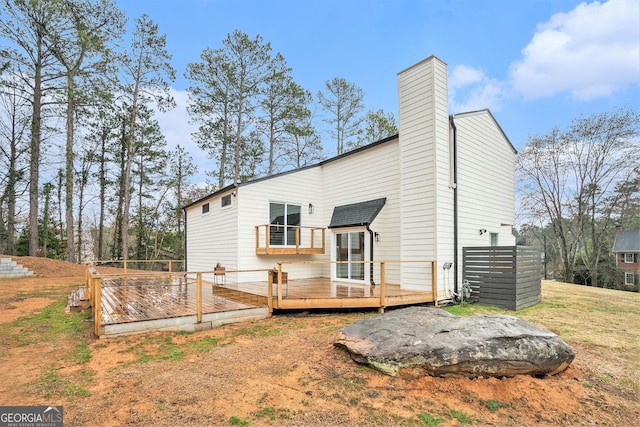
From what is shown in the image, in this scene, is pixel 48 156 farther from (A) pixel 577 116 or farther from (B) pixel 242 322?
(A) pixel 577 116

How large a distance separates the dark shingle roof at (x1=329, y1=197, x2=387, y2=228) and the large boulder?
17.5 ft

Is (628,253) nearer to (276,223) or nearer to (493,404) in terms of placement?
(276,223)

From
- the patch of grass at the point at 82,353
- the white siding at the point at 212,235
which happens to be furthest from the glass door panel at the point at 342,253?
the patch of grass at the point at 82,353

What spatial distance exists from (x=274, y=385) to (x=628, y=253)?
3583 centimetres

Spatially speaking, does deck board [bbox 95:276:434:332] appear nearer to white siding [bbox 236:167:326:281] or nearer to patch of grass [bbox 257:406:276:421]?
white siding [bbox 236:167:326:281]

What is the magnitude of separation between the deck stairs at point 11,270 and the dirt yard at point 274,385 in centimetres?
992

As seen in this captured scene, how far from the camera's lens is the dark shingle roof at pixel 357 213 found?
9419 mm

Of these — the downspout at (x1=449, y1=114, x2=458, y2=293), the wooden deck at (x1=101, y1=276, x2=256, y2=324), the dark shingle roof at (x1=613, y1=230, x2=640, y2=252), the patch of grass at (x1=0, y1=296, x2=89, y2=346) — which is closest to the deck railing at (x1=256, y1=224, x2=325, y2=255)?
the wooden deck at (x1=101, y1=276, x2=256, y2=324)

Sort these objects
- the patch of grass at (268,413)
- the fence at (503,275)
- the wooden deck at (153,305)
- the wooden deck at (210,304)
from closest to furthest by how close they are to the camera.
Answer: the patch of grass at (268,413)
the wooden deck at (210,304)
the wooden deck at (153,305)
the fence at (503,275)

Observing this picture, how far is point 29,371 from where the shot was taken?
3992 mm

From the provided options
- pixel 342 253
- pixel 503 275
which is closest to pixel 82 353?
pixel 342 253

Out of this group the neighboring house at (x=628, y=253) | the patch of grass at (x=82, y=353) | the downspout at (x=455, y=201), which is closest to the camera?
the patch of grass at (x=82, y=353)

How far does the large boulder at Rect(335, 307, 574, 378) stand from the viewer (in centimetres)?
348

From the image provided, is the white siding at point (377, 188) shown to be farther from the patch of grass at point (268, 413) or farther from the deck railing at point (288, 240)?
the patch of grass at point (268, 413)
